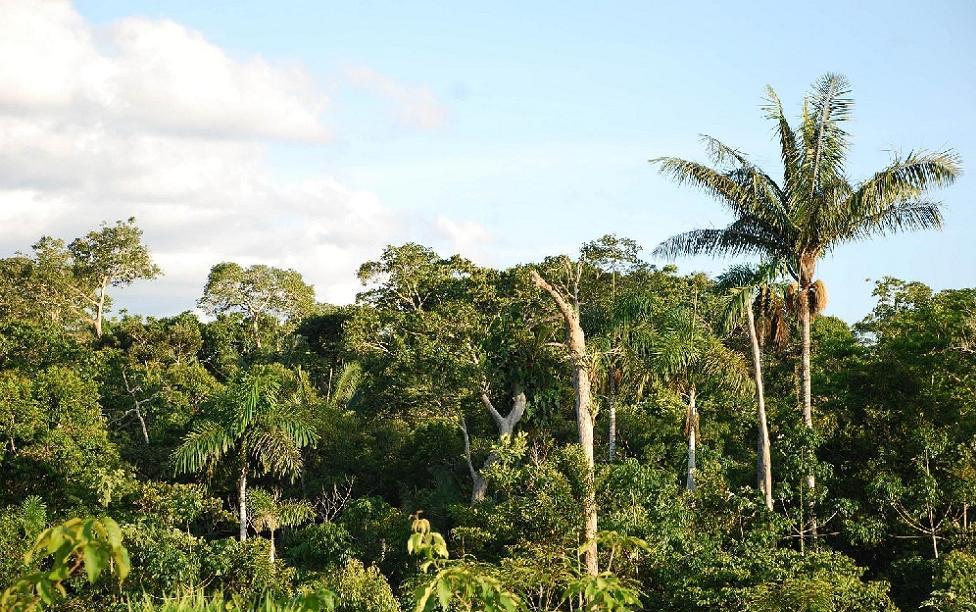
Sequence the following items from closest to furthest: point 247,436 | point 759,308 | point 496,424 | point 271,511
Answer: point 759,308 → point 271,511 → point 247,436 → point 496,424

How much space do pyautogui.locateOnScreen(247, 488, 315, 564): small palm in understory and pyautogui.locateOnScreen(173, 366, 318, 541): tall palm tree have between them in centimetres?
22

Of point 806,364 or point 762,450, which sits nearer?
point 762,450

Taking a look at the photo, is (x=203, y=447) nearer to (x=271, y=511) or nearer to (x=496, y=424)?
(x=271, y=511)

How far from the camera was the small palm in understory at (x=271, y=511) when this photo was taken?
64.3 ft

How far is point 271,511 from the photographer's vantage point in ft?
64.5

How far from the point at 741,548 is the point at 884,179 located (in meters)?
6.95

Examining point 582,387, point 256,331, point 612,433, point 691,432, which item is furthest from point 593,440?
point 256,331

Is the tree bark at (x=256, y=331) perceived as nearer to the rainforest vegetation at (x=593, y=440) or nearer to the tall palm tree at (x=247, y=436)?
the rainforest vegetation at (x=593, y=440)

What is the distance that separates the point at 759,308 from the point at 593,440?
498 centimetres

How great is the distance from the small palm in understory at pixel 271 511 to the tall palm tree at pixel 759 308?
8.64m

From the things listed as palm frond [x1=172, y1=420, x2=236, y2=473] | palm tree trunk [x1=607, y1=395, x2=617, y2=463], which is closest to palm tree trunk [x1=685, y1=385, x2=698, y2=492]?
palm tree trunk [x1=607, y1=395, x2=617, y2=463]

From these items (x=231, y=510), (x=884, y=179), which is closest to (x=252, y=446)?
(x=231, y=510)

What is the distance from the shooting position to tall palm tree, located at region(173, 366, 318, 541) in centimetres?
1945

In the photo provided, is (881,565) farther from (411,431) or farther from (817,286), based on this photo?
(411,431)
